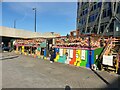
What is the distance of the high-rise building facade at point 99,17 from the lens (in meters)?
31.4

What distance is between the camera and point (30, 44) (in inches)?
1037

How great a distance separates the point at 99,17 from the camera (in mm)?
36500

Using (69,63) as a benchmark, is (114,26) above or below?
above

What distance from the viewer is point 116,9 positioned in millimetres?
31156

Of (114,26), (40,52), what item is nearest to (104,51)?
(40,52)

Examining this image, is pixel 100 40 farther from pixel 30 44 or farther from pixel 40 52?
pixel 30 44

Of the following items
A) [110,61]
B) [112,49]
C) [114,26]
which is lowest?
[110,61]

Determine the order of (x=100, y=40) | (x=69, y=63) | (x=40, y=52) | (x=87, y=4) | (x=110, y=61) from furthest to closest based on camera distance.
A: (x=87, y=4)
(x=40, y=52)
(x=69, y=63)
(x=100, y=40)
(x=110, y=61)

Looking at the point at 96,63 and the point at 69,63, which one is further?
the point at 69,63

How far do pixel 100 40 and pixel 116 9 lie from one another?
19636 mm

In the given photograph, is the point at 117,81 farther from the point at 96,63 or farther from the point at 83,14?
the point at 83,14

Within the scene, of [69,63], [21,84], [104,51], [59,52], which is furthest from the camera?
[59,52]

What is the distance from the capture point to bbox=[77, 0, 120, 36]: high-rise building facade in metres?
31.4

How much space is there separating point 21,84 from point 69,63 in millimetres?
8447
